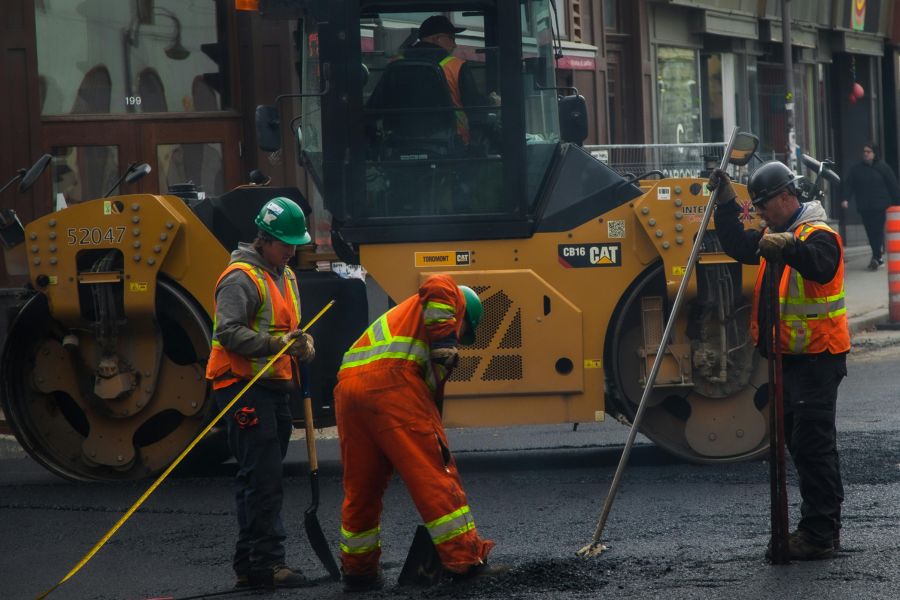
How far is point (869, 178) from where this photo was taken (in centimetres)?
2303

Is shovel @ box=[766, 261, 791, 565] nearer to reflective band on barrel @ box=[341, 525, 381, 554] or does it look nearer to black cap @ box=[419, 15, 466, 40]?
reflective band on barrel @ box=[341, 525, 381, 554]

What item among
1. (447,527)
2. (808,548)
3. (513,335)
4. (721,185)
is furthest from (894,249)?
(447,527)

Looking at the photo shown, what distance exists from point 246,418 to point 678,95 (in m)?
17.1

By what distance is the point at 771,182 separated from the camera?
267 inches

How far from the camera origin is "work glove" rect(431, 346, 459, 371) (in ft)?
20.4

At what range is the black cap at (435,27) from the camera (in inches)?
347

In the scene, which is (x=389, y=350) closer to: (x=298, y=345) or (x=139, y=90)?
(x=298, y=345)

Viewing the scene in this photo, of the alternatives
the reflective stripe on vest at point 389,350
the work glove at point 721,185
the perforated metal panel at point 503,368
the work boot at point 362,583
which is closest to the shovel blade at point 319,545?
the work boot at point 362,583

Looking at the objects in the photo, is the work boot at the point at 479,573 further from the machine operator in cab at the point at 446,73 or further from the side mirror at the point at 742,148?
the machine operator in cab at the point at 446,73

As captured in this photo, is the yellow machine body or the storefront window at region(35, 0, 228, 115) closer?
the yellow machine body

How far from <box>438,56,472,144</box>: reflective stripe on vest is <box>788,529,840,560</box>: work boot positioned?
332cm

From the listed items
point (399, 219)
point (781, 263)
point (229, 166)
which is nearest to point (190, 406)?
point (399, 219)

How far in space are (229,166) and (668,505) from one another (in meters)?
8.27

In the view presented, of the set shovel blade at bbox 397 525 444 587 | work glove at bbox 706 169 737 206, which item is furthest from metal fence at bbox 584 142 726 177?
shovel blade at bbox 397 525 444 587
